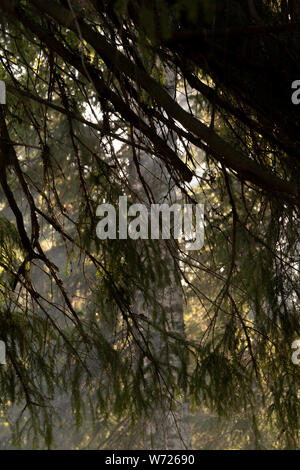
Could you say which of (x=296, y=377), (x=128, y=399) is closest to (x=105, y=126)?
(x=128, y=399)

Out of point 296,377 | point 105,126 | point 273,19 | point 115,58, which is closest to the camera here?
point 115,58

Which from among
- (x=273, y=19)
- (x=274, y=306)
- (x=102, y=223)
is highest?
(x=273, y=19)

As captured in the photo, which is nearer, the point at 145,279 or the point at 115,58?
the point at 115,58

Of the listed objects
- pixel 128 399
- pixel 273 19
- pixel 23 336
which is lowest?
pixel 128 399

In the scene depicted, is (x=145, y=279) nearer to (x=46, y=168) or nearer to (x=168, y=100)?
(x=46, y=168)

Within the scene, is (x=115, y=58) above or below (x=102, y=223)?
above

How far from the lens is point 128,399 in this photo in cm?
285

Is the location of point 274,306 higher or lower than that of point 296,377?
higher

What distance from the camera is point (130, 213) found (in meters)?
2.74

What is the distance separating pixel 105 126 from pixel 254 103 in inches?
26.5
